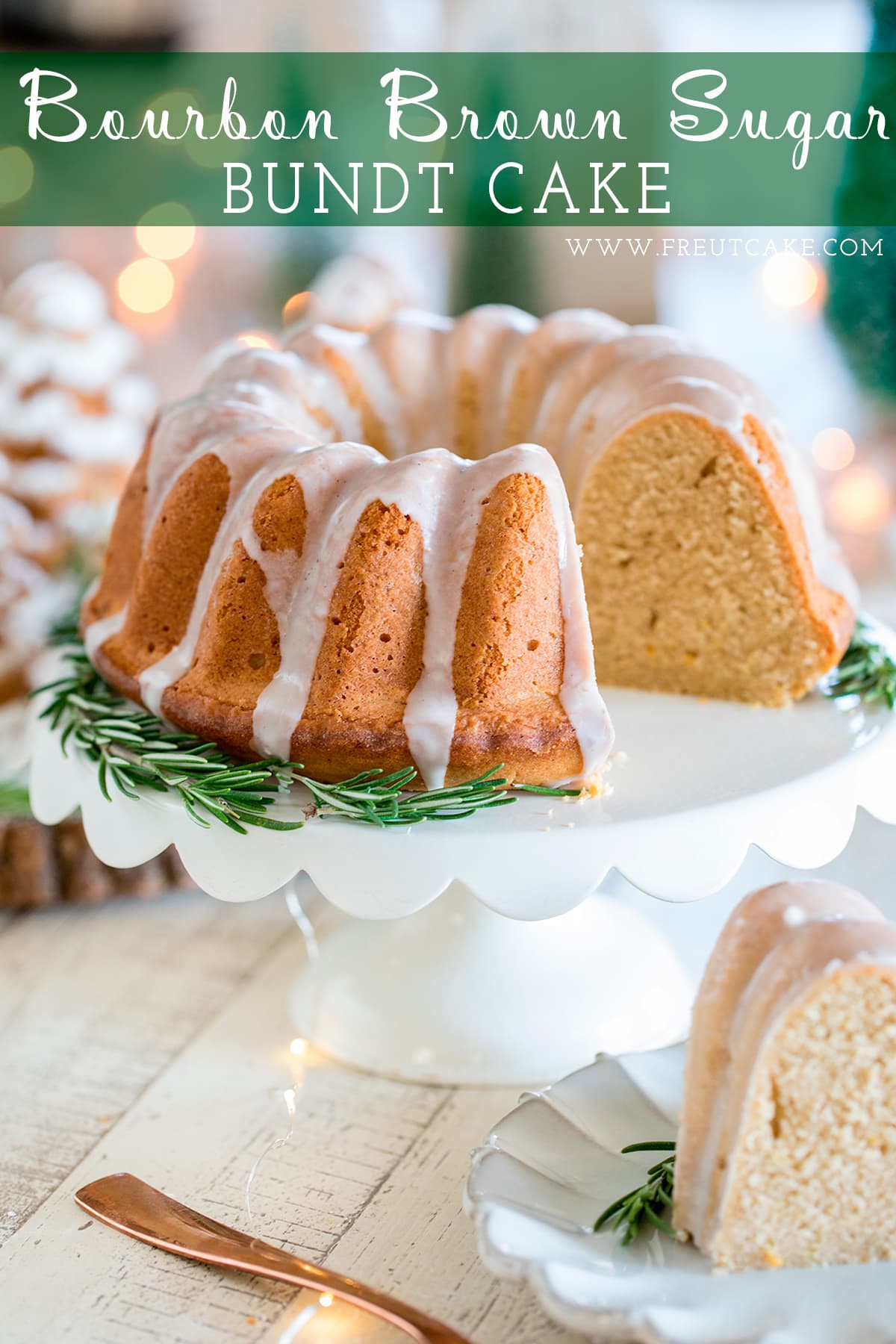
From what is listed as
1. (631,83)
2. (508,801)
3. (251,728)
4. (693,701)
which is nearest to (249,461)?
(251,728)

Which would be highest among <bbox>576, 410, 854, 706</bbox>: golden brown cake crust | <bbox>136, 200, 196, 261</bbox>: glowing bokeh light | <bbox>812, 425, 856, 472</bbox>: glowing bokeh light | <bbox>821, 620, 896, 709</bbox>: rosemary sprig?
<bbox>136, 200, 196, 261</bbox>: glowing bokeh light

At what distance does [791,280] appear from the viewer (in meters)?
3.51

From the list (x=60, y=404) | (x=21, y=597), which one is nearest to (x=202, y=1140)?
(x=21, y=597)

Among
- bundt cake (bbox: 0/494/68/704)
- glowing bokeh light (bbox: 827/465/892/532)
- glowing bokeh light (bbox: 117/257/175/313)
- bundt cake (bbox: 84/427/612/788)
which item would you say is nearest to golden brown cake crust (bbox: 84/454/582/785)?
bundt cake (bbox: 84/427/612/788)

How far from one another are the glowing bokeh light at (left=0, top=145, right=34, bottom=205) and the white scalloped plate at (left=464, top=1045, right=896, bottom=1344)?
9.78 feet

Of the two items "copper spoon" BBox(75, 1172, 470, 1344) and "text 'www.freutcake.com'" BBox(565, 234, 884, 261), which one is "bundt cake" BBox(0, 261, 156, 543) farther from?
"copper spoon" BBox(75, 1172, 470, 1344)

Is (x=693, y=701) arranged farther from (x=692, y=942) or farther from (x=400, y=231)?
(x=400, y=231)

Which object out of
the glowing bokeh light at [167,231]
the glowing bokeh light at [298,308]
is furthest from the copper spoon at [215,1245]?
the glowing bokeh light at [167,231]

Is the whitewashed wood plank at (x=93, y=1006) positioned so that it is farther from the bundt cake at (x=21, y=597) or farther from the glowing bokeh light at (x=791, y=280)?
the glowing bokeh light at (x=791, y=280)

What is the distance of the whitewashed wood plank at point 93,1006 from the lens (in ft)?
5.54

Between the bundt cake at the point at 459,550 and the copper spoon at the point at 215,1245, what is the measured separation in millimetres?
487

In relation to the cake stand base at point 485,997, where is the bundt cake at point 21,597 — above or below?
above

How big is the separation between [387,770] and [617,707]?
1.43 feet

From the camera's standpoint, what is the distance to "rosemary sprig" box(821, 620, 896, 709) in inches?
70.2
